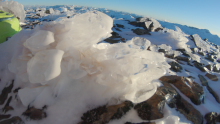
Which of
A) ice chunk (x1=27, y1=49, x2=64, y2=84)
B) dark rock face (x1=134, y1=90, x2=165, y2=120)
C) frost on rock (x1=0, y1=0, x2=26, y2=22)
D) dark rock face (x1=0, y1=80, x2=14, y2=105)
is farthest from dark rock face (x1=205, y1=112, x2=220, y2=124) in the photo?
frost on rock (x1=0, y1=0, x2=26, y2=22)

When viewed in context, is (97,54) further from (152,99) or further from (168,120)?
(168,120)

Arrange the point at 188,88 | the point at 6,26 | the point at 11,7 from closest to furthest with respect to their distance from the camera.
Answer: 1. the point at 188,88
2. the point at 6,26
3. the point at 11,7

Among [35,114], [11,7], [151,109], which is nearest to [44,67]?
[35,114]

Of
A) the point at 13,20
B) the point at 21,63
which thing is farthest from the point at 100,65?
the point at 13,20

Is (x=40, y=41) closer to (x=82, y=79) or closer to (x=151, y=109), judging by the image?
(x=82, y=79)

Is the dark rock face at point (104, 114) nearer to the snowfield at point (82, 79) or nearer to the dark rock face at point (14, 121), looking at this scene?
the snowfield at point (82, 79)

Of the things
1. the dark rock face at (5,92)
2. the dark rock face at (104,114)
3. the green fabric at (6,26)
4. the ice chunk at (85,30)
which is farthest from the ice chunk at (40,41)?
the green fabric at (6,26)
